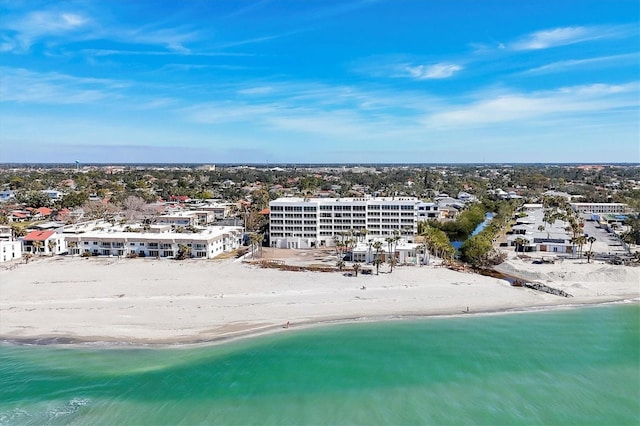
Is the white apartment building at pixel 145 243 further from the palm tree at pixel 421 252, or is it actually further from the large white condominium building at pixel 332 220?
the palm tree at pixel 421 252

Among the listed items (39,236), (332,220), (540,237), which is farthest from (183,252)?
(540,237)

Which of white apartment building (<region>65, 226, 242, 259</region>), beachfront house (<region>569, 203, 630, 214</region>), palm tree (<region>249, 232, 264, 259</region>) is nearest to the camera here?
white apartment building (<region>65, 226, 242, 259</region>)

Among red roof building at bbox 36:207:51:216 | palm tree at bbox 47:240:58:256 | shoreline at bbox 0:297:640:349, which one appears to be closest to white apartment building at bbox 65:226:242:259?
palm tree at bbox 47:240:58:256

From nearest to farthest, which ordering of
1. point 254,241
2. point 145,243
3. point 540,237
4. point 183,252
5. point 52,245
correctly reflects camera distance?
1. point 183,252
2. point 145,243
3. point 254,241
4. point 52,245
5. point 540,237

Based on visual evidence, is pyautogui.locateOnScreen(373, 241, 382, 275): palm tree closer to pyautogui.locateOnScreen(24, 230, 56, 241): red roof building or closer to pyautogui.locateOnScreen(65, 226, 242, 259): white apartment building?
pyautogui.locateOnScreen(65, 226, 242, 259): white apartment building

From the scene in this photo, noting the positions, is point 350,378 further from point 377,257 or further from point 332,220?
point 332,220
